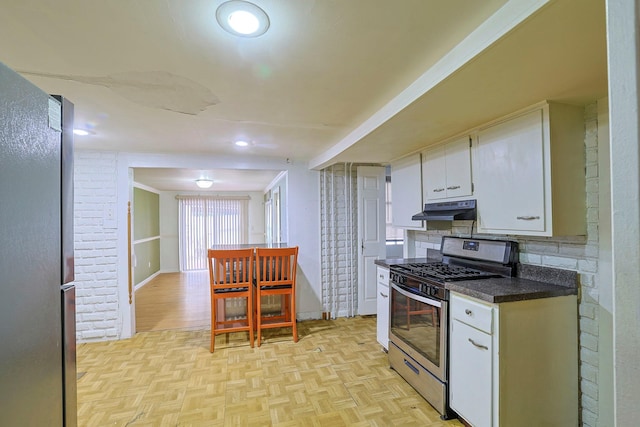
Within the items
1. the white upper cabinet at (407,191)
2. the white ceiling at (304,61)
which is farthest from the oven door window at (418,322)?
the white ceiling at (304,61)

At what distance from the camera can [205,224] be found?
7.77m

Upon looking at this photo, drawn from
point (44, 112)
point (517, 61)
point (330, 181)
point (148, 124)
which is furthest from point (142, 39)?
point (330, 181)

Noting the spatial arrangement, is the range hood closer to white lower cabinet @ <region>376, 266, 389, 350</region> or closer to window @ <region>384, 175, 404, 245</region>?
white lower cabinet @ <region>376, 266, 389, 350</region>

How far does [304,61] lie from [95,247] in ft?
10.9

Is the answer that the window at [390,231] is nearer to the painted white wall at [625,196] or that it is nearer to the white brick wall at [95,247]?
the white brick wall at [95,247]

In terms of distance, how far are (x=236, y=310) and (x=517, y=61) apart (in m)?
3.68

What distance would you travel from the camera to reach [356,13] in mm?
1106

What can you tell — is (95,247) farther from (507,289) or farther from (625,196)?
(625,196)

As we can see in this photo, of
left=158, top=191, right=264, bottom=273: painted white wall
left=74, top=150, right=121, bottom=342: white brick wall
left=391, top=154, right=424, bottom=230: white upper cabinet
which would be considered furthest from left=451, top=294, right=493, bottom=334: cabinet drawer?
left=158, top=191, right=264, bottom=273: painted white wall

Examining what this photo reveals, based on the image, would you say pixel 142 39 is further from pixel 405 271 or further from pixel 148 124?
pixel 405 271

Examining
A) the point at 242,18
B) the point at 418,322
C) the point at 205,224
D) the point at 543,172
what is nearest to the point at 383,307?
the point at 418,322

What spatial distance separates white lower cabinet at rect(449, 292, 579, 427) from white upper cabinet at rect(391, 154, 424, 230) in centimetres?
124

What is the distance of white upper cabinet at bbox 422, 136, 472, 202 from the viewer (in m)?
2.24

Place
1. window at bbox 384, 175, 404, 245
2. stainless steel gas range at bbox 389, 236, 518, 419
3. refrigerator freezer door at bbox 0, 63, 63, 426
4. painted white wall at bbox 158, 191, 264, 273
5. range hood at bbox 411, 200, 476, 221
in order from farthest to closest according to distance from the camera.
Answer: painted white wall at bbox 158, 191, 264, 273, window at bbox 384, 175, 404, 245, range hood at bbox 411, 200, 476, 221, stainless steel gas range at bbox 389, 236, 518, 419, refrigerator freezer door at bbox 0, 63, 63, 426
